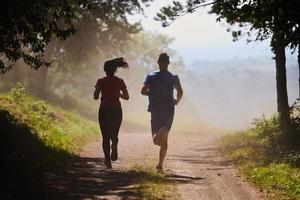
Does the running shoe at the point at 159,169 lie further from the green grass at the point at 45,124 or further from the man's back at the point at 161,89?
the green grass at the point at 45,124

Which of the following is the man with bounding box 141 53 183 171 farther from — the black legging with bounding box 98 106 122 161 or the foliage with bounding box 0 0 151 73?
the foliage with bounding box 0 0 151 73

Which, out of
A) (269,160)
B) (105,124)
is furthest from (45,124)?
(269,160)

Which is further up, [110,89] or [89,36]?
[89,36]

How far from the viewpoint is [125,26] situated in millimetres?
37406

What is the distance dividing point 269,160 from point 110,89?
437 centimetres

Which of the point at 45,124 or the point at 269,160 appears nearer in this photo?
the point at 269,160

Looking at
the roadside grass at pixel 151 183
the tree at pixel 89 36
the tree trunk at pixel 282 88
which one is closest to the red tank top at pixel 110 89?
the roadside grass at pixel 151 183

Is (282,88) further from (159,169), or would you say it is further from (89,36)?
(89,36)

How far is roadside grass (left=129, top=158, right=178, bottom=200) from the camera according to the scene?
902 centimetres

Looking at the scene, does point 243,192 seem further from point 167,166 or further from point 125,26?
point 125,26

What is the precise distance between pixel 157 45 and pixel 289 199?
3147 inches

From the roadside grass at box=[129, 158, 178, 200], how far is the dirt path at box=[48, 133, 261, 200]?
0.42 ft

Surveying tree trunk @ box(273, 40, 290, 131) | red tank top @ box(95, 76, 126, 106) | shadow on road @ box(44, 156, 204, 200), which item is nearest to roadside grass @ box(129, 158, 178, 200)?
shadow on road @ box(44, 156, 204, 200)

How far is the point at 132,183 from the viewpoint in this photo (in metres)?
10.1
